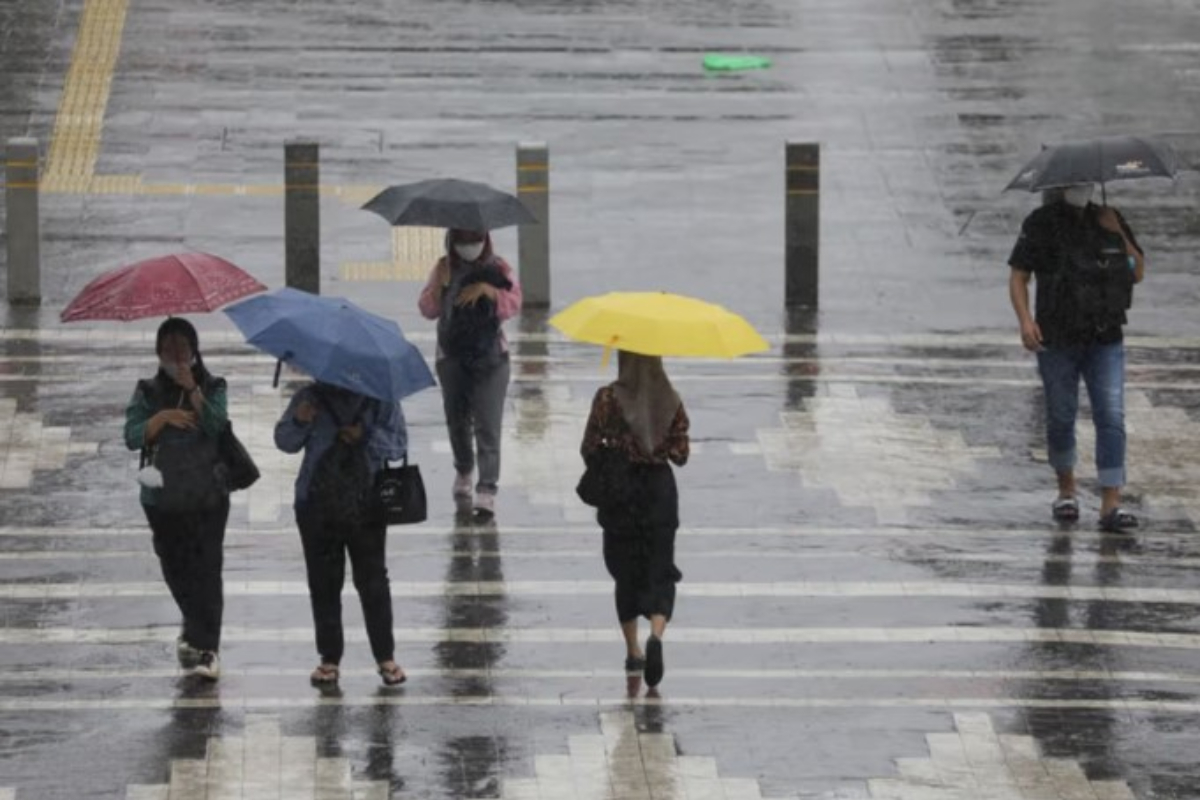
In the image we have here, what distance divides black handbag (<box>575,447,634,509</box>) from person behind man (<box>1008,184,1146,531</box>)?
3.50 meters

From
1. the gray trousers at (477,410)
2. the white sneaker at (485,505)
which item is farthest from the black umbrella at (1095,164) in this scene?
the white sneaker at (485,505)

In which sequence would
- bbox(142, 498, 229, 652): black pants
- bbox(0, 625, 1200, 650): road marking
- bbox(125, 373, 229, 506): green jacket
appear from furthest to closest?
bbox(0, 625, 1200, 650): road marking
bbox(142, 498, 229, 652): black pants
bbox(125, 373, 229, 506): green jacket

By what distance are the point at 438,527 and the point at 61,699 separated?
11.1 ft

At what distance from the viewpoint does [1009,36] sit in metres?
31.3

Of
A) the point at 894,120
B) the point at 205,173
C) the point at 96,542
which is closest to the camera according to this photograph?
the point at 96,542

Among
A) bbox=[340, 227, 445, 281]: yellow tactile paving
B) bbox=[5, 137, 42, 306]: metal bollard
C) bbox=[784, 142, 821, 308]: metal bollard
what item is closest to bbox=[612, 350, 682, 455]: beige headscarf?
bbox=[784, 142, 821, 308]: metal bollard

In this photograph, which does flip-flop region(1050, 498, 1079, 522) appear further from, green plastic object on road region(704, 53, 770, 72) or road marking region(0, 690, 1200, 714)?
green plastic object on road region(704, 53, 770, 72)

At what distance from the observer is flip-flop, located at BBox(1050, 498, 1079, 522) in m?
16.4

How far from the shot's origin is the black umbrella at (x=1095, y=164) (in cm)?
1596

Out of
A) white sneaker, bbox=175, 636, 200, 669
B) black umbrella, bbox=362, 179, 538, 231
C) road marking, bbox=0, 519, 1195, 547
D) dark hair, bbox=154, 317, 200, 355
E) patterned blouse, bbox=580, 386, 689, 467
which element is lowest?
white sneaker, bbox=175, 636, 200, 669

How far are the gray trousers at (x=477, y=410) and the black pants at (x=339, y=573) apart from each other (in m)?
3.12

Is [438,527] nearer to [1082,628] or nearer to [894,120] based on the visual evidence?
[1082,628]

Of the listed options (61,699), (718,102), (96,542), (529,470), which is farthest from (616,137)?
(61,699)

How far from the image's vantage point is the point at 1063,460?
53.9 ft
